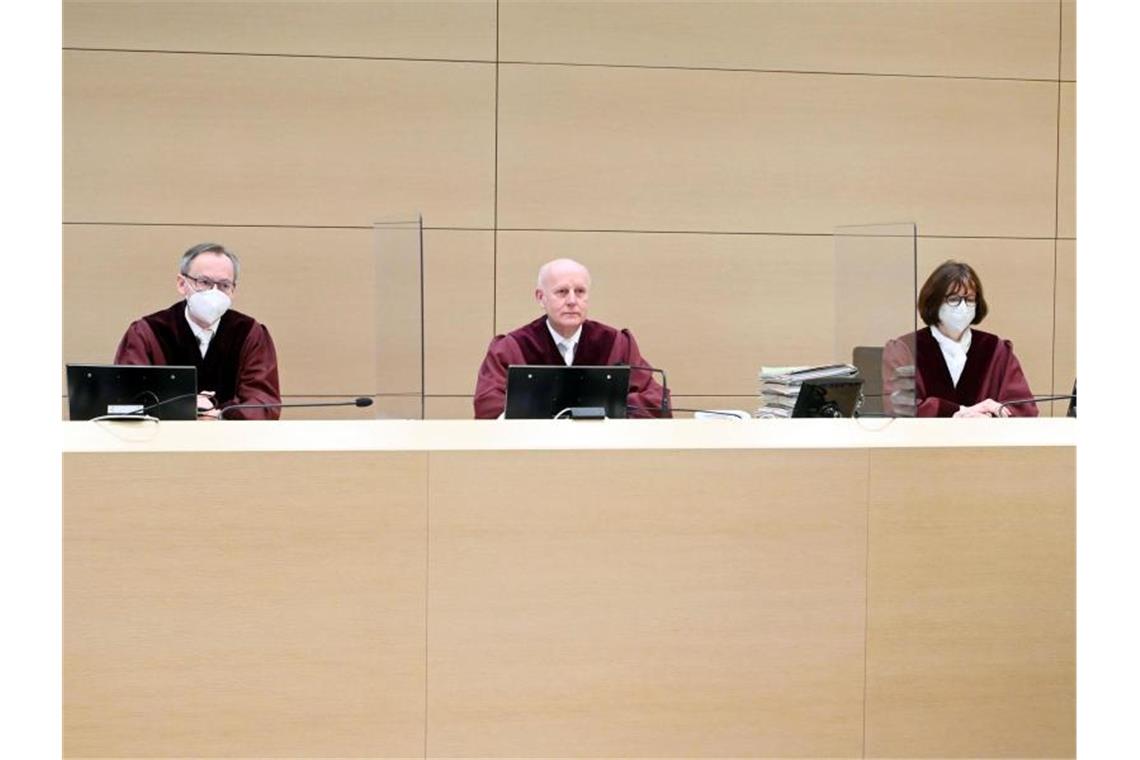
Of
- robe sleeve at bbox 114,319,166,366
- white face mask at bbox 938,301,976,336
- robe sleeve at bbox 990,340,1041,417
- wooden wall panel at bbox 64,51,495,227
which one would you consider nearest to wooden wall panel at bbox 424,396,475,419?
wooden wall panel at bbox 64,51,495,227

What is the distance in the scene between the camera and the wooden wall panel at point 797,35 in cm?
605

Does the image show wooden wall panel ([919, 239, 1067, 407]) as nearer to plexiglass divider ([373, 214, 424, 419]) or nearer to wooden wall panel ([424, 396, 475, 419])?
wooden wall panel ([424, 396, 475, 419])

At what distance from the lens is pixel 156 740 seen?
2807 mm

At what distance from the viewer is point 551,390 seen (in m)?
3.34

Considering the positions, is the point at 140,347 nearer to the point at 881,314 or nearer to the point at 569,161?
the point at 569,161

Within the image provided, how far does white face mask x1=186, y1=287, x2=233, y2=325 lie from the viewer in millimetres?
4609

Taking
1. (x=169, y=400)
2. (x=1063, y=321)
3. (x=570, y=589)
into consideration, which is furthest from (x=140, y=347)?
(x=1063, y=321)

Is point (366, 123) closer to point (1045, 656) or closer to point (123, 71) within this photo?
point (123, 71)

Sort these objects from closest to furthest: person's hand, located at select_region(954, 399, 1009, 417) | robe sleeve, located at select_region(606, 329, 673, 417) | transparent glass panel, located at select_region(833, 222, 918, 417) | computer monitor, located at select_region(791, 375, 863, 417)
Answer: computer monitor, located at select_region(791, 375, 863, 417), transparent glass panel, located at select_region(833, 222, 918, 417), person's hand, located at select_region(954, 399, 1009, 417), robe sleeve, located at select_region(606, 329, 673, 417)

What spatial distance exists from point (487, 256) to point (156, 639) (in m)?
3.45

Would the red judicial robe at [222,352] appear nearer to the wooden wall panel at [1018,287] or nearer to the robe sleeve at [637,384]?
the robe sleeve at [637,384]

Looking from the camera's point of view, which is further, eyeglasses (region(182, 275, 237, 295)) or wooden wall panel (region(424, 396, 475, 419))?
wooden wall panel (region(424, 396, 475, 419))

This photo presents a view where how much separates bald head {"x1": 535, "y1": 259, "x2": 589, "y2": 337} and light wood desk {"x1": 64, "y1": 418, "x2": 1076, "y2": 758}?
5.44 feet

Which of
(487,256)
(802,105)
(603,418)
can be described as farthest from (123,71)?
(603,418)
